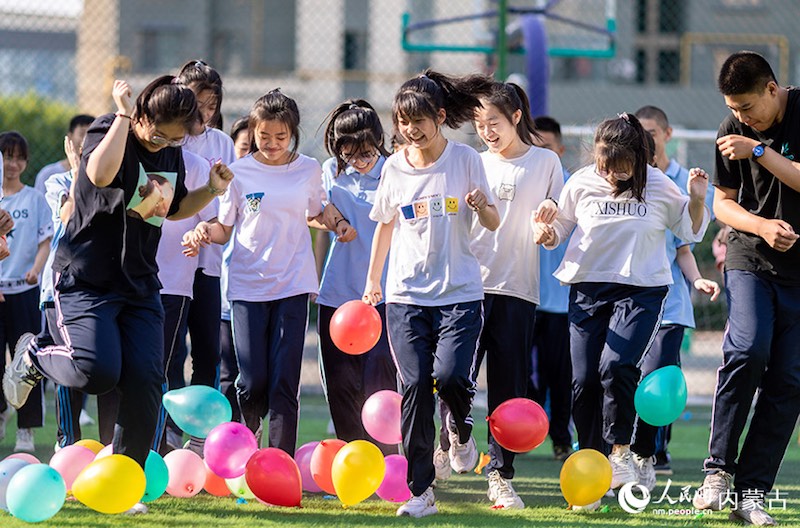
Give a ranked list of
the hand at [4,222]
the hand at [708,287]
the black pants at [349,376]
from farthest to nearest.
A: the black pants at [349,376] → the hand at [708,287] → the hand at [4,222]

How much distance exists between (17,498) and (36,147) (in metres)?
7.55

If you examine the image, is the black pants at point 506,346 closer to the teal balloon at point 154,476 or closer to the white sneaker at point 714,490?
the white sneaker at point 714,490

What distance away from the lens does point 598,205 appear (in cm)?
526

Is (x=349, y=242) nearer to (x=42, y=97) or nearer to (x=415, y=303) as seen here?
(x=415, y=303)

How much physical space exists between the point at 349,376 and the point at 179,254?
3.42ft

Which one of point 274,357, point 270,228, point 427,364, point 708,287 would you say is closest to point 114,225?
point 270,228

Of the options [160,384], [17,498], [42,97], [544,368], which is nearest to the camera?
[17,498]

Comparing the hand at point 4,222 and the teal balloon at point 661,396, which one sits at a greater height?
the hand at point 4,222

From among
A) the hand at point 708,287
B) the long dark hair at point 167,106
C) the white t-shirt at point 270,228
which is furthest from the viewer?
the hand at point 708,287

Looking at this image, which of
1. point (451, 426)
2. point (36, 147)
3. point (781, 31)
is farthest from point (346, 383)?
point (781, 31)

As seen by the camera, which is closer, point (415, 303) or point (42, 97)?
point (415, 303)

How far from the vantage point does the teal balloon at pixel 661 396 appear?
4.85 meters

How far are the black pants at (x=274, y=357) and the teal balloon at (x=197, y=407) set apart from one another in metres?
0.32

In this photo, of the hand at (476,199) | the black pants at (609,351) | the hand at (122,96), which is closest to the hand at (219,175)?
the hand at (122,96)
